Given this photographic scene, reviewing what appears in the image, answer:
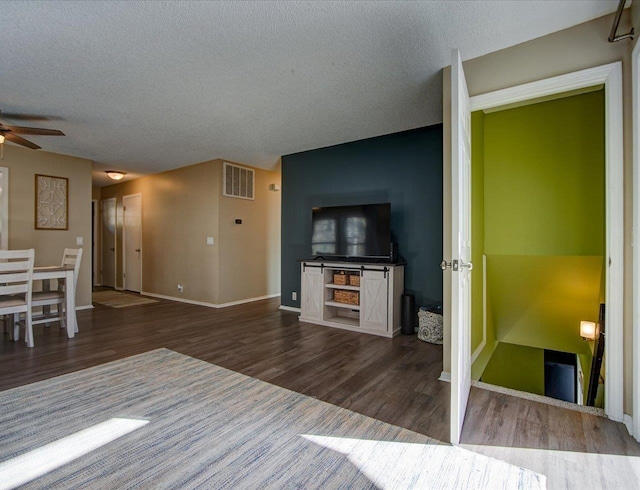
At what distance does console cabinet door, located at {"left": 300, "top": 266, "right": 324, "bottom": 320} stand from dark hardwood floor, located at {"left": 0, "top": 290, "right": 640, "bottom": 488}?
193mm

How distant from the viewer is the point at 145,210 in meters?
6.82

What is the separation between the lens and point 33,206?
4.86 meters

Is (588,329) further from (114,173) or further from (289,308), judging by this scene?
(114,173)

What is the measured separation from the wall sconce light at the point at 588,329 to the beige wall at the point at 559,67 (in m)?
2.01

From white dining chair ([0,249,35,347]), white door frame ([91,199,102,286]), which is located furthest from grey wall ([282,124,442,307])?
white door frame ([91,199,102,286])

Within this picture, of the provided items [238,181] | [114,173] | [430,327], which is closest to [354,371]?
[430,327]

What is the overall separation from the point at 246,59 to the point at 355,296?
2.89m

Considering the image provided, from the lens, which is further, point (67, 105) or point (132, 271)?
point (132, 271)

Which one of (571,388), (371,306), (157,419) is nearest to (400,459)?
(157,419)

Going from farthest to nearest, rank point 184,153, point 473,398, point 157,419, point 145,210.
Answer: point 145,210 < point 184,153 < point 473,398 < point 157,419

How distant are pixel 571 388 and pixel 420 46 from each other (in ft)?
17.2

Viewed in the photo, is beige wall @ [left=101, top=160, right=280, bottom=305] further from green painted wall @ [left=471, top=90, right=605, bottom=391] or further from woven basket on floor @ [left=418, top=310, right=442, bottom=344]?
green painted wall @ [left=471, top=90, right=605, bottom=391]

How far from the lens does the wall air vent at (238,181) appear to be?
5.56 m

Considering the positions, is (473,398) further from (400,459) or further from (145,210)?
(145,210)
